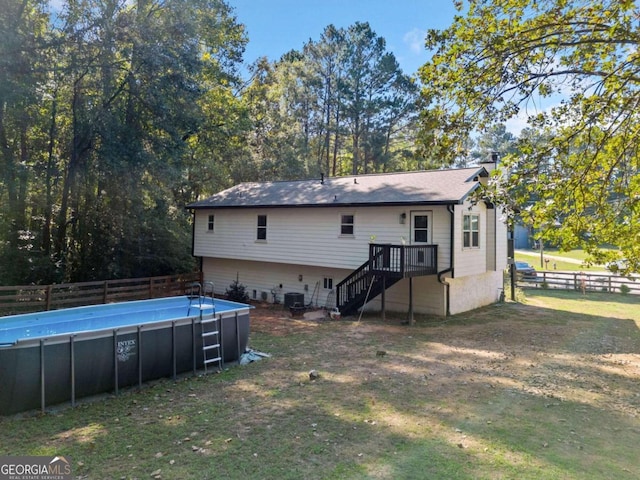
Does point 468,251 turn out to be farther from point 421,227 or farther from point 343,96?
point 343,96

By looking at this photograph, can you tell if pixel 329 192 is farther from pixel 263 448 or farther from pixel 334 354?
pixel 263 448

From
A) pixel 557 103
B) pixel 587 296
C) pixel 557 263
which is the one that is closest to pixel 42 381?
pixel 557 103

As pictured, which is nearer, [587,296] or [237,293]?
[237,293]

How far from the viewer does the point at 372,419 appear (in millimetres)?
5754

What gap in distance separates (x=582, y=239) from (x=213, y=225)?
15299mm

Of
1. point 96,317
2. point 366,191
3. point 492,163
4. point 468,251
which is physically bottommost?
point 96,317

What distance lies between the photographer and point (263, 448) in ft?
16.0

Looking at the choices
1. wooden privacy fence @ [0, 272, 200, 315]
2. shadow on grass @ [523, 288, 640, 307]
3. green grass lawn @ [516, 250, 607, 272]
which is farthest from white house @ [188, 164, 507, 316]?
green grass lawn @ [516, 250, 607, 272]

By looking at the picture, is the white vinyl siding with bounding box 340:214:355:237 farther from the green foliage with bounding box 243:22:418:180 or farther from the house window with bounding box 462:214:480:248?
the green foliage with bounding box 243:22:418:180

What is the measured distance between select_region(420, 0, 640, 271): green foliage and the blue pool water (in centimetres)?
620

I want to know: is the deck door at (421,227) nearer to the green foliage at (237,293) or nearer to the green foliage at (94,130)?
the green foliage at (237,293)

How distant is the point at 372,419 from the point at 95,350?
4628 millimetres

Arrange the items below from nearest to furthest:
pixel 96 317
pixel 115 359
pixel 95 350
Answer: pixel 95 350 → pixel 115 359 → pixel 96 317

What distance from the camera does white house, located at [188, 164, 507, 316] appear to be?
42.1ft
